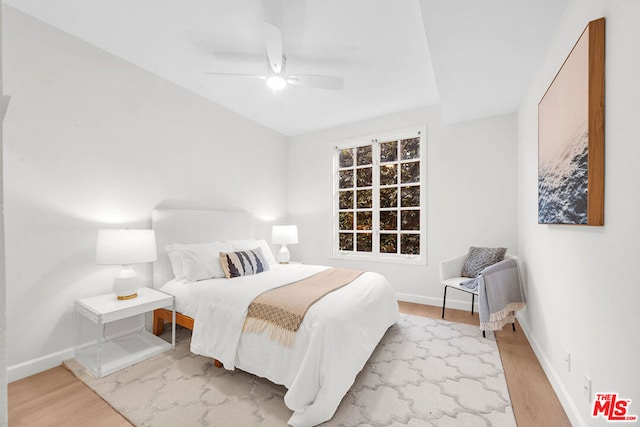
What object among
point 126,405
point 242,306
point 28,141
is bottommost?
point 126,405

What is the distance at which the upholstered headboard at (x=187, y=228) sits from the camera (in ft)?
10.1

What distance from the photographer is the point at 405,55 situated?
2.78m

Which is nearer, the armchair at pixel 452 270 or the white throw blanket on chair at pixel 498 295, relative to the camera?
the white throw blanket on chair at pixel 498 295

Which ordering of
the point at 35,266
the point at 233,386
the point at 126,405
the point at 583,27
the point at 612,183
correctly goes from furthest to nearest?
the point at 35,266 < the point at 233,386 < the point at 126,405 < the point at 583,27 < the point at 612,183

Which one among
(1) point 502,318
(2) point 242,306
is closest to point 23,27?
(2) point 242,306

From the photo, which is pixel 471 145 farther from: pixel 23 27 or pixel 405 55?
pixel 23 27

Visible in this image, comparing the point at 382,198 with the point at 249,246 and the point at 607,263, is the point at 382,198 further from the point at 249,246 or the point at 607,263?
the point at 607,263

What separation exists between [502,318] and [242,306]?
2.30 m

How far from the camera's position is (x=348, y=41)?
102 inches

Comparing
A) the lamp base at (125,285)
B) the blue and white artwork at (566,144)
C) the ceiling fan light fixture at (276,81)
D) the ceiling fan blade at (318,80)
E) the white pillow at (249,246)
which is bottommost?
the lamp base at (125,285)

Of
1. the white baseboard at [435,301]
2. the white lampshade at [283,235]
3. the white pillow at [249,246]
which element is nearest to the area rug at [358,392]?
the white baseboard at [435,301]

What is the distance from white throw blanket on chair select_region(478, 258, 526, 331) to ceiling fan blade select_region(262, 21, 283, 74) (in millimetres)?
2506

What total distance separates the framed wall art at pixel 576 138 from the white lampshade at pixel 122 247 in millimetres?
3002

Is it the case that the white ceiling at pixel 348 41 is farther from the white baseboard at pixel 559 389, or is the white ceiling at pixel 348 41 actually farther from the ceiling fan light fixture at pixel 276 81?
the white baseboard at pixel 559 389
